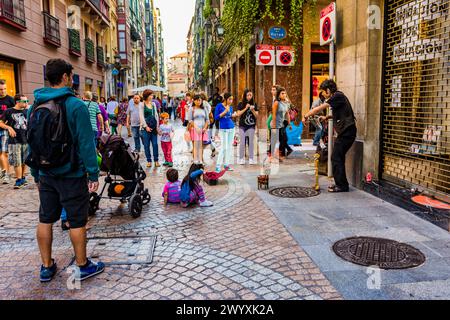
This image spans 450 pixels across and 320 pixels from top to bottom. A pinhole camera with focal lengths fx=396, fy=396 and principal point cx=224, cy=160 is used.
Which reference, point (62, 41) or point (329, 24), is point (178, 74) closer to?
point (62, 41)

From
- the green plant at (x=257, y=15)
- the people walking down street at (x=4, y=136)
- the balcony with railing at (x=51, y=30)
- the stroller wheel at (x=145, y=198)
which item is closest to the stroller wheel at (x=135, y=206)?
the stroller wheel at (x=145, y=198)

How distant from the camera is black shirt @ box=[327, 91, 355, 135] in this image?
671 centimetres

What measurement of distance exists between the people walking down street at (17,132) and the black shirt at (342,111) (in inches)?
238

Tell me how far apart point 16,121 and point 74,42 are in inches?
527

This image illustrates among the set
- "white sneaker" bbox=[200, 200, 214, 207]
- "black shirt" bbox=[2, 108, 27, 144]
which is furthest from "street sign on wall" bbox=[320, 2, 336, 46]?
"black shirt" bbox=[2, 108, 27, 144]

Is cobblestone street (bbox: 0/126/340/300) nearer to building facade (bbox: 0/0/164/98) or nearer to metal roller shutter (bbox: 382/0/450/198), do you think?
metal roller shutter (bbox: 382/0/450/198)

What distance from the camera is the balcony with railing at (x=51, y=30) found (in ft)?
52.5

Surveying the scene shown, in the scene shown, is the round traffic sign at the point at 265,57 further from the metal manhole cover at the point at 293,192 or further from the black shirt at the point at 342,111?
the metal manhole cover at the point at 293,192

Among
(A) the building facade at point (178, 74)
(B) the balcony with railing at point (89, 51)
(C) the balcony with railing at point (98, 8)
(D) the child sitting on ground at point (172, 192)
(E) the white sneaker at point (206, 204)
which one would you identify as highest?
(A) the building facade at point (178, 74)

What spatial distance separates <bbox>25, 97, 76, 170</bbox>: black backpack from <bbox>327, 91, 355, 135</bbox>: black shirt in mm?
4647

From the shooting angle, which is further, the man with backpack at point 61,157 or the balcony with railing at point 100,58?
the balcony with railing at point 100,58

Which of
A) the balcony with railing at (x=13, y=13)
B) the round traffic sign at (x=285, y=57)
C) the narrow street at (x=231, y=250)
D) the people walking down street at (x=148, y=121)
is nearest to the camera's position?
the narrow street at (x=231, y=250)

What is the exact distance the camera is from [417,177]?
234 inches

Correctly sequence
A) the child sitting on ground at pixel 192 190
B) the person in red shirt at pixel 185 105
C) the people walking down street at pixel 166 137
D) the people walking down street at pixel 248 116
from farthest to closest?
the person in red shirt at pixel 185 105 < the people walking down street at pixel 166 137 < the people walking down street at pixel 248 116 < the child sitting on ground at pixel 192 190
